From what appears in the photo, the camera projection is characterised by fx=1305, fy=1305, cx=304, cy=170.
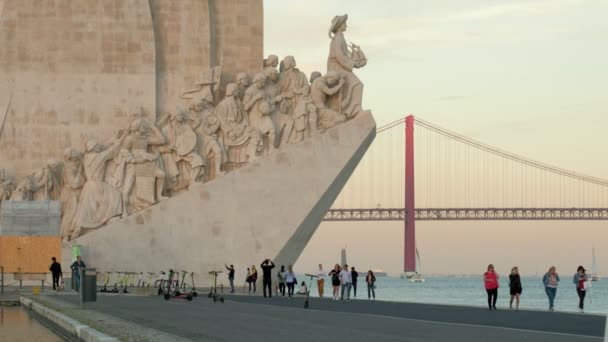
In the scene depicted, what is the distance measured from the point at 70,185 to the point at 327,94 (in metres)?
5.15

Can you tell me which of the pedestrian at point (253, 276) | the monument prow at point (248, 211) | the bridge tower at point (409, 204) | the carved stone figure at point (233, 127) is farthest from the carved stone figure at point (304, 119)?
the bridge tower at point (409, 204)

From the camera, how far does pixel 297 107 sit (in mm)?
24844

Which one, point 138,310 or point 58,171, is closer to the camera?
point 138,310

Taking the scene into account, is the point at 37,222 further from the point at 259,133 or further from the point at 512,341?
the point at 512,341

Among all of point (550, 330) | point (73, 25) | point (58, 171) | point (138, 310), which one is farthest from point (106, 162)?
point (550, 330)

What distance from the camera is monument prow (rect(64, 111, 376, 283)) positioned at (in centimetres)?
2402

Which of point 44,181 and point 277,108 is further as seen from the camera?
point 277,108

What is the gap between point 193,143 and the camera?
2453 centimetres

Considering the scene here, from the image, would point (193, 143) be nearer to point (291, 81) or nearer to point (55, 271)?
point (291, 81)

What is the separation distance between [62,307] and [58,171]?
10408 mm

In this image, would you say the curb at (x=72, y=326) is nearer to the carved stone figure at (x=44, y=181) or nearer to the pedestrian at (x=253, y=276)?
the pedestrian at (x=253, y=276)

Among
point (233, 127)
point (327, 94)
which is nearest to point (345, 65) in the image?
point (327, 94)

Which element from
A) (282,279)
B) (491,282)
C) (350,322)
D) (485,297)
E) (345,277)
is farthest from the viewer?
(485,297)

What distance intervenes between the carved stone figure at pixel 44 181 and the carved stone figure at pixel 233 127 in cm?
324
